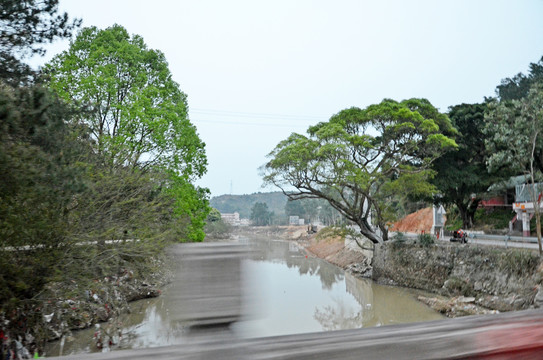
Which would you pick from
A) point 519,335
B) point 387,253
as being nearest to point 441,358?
point 519,335

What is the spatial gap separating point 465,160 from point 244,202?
90.9 m

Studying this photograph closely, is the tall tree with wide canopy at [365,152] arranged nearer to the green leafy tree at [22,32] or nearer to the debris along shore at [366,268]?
A: the debris along shore at [366,268]

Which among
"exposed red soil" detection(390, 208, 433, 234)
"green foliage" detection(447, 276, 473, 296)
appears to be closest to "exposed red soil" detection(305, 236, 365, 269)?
"exposed red soil" detection(390, 208, 433, 234)

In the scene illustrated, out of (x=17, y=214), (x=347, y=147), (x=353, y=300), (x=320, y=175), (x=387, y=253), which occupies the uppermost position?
(x=347, y=147)

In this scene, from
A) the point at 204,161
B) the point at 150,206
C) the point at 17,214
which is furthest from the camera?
the point at 204,161

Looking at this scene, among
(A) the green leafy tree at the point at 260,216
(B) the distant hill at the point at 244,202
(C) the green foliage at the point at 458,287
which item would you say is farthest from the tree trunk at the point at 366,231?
(B) the distant hill at the point at 244,202

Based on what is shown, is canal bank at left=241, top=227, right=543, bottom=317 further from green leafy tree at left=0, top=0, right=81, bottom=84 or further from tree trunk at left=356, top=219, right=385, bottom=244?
green leafy tree at left=0, top=0, right=81, bottom=84

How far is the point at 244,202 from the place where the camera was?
108 m

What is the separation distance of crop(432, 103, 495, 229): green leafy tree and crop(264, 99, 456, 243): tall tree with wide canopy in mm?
2620

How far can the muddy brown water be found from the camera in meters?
1.02

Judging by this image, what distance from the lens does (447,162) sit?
18625 mm

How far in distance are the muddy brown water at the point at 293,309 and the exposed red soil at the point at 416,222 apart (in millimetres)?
13263

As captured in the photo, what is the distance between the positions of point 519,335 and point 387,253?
16296 mm

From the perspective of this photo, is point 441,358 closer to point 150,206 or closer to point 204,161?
point 150,206
